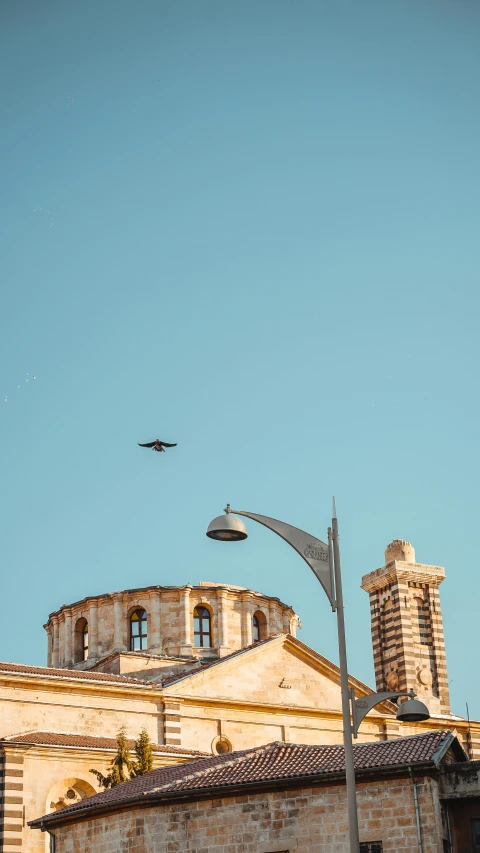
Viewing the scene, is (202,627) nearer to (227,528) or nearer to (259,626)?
(259,626)

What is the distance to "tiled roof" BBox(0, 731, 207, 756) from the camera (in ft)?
109

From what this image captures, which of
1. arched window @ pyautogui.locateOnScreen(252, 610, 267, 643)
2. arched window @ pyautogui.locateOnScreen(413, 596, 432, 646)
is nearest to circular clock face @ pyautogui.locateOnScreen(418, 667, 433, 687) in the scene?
arched window @ pyautogui.locateOnScreen(413, 596, 432, 646)

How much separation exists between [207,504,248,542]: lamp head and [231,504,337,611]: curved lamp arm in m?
0.58

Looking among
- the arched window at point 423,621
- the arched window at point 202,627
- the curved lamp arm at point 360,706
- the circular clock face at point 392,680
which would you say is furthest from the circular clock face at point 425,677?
the curved lamp arm at point 360,706

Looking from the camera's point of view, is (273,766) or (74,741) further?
(74,741)

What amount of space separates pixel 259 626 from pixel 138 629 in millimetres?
5578

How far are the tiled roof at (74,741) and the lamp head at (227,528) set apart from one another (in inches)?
756

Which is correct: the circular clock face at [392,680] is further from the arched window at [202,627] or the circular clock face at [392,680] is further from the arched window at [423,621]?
the arched window at [202,627]

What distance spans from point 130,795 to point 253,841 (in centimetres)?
299

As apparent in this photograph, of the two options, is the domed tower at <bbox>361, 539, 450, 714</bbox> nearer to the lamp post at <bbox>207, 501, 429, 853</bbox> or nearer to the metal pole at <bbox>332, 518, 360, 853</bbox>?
the lamp post at <bbox>207, 501, 429, 853</bbox>

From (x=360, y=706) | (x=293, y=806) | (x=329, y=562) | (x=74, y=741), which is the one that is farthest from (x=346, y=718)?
(x=74, y=741)

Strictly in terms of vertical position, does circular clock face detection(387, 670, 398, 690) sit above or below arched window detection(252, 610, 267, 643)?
below

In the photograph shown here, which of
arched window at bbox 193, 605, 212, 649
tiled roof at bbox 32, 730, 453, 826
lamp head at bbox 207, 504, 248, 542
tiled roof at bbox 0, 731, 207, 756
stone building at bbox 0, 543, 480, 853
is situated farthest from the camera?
arched window at bbox 193, 605, 212, 649

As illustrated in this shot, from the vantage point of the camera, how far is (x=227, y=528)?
15.9 metres
